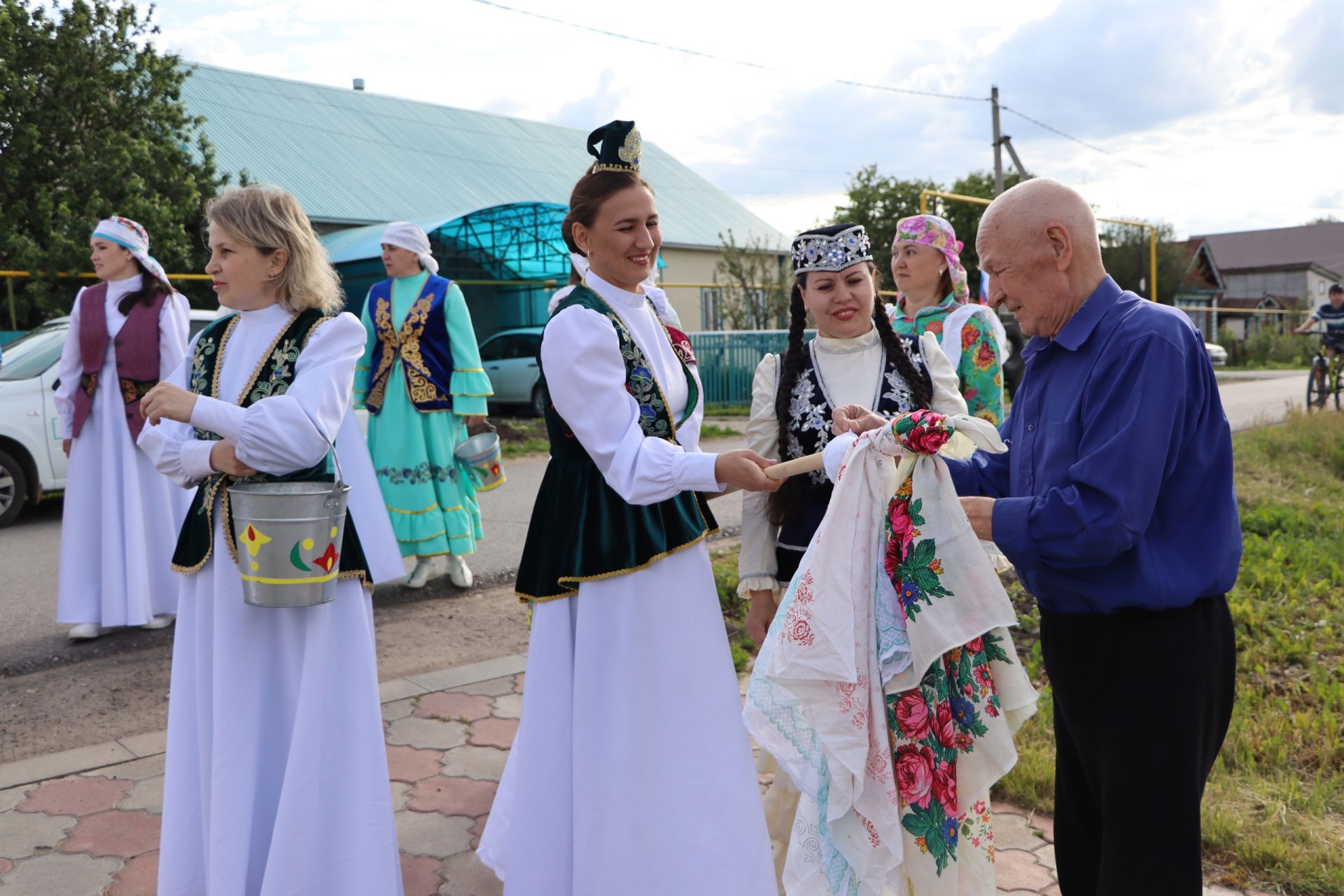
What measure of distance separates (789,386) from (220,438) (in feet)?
5.62

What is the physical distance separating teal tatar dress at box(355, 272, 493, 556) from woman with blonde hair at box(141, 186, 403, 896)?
3.84 m

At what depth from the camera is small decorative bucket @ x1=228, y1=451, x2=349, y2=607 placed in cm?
276

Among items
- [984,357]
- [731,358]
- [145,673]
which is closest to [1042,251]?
Result: [984,357]

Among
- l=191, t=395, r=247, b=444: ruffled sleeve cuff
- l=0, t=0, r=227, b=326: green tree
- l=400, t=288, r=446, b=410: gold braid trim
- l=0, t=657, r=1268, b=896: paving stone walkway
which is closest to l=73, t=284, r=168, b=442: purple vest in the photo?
l=400, t=288, r=446, b=410: gold braid trim

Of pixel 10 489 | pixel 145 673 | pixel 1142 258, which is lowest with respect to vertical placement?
pixel 145 673

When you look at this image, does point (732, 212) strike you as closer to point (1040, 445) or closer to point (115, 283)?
point (115, 283)

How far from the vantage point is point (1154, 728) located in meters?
2.38

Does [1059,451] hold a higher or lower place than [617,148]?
lower

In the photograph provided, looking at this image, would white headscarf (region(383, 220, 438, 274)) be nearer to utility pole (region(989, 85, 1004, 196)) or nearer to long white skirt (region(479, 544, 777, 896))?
long white skirt (region(479, 544, 777, 896))

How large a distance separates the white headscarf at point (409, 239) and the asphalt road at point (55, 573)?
195 centimetres

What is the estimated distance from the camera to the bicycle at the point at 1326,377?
17.8 meters

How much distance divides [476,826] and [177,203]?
15.5 m

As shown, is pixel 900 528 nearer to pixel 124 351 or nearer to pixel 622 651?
pixel 622 651

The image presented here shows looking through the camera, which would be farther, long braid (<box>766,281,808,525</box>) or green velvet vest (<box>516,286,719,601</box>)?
long braid (<box>766,281,808,525</box>)
